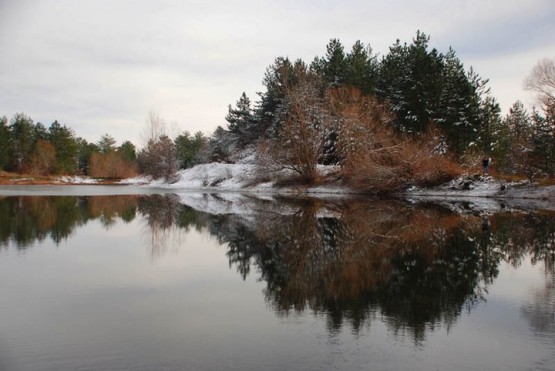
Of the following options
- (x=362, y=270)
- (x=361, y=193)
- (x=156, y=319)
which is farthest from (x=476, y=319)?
(x=361, y=193)

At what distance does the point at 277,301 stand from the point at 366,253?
4.94 meters

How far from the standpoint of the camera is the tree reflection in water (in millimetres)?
7621

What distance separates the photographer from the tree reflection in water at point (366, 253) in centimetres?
762

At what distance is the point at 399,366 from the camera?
539 cm

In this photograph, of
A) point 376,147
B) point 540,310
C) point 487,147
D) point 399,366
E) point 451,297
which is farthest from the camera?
point 487,147

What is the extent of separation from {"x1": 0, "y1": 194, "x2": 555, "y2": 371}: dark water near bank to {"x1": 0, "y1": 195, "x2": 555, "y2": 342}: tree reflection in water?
51mm

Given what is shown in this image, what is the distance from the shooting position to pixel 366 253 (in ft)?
40.4

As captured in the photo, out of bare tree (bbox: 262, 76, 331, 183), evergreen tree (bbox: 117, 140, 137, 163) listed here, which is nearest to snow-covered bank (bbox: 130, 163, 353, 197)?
bare tree (bbox: 262, 76, 331, 183)

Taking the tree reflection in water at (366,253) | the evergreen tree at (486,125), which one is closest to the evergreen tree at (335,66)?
the evergreen tree at (486,125)

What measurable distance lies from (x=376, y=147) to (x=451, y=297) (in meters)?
36.3

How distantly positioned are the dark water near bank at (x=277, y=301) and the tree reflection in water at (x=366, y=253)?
0.17ft

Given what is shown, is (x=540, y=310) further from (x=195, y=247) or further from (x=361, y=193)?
(x=361, y=193)

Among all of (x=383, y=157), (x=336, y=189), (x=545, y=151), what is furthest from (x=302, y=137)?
(x=545, y=151)

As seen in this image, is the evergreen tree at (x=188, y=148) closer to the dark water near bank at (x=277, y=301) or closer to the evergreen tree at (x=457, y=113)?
the evergreen tree at (x=457, y=113)
